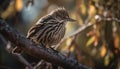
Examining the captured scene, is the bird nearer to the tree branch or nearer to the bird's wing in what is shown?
the bird's wing

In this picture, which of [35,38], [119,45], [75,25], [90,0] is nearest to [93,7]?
[90,0]

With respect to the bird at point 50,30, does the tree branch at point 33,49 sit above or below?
below

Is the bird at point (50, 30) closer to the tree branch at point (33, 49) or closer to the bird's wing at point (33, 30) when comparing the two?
the bird's wing at point (33, 30)

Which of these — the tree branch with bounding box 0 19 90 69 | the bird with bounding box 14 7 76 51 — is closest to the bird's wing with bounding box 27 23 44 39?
the bird with bounding box 14 7 76 51

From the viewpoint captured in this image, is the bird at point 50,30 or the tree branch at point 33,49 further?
the bird at point 50,30

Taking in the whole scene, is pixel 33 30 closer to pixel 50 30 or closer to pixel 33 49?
pixel 50 30

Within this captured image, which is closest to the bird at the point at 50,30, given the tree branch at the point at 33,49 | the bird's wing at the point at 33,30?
the bird's wing at the point at 33,30
